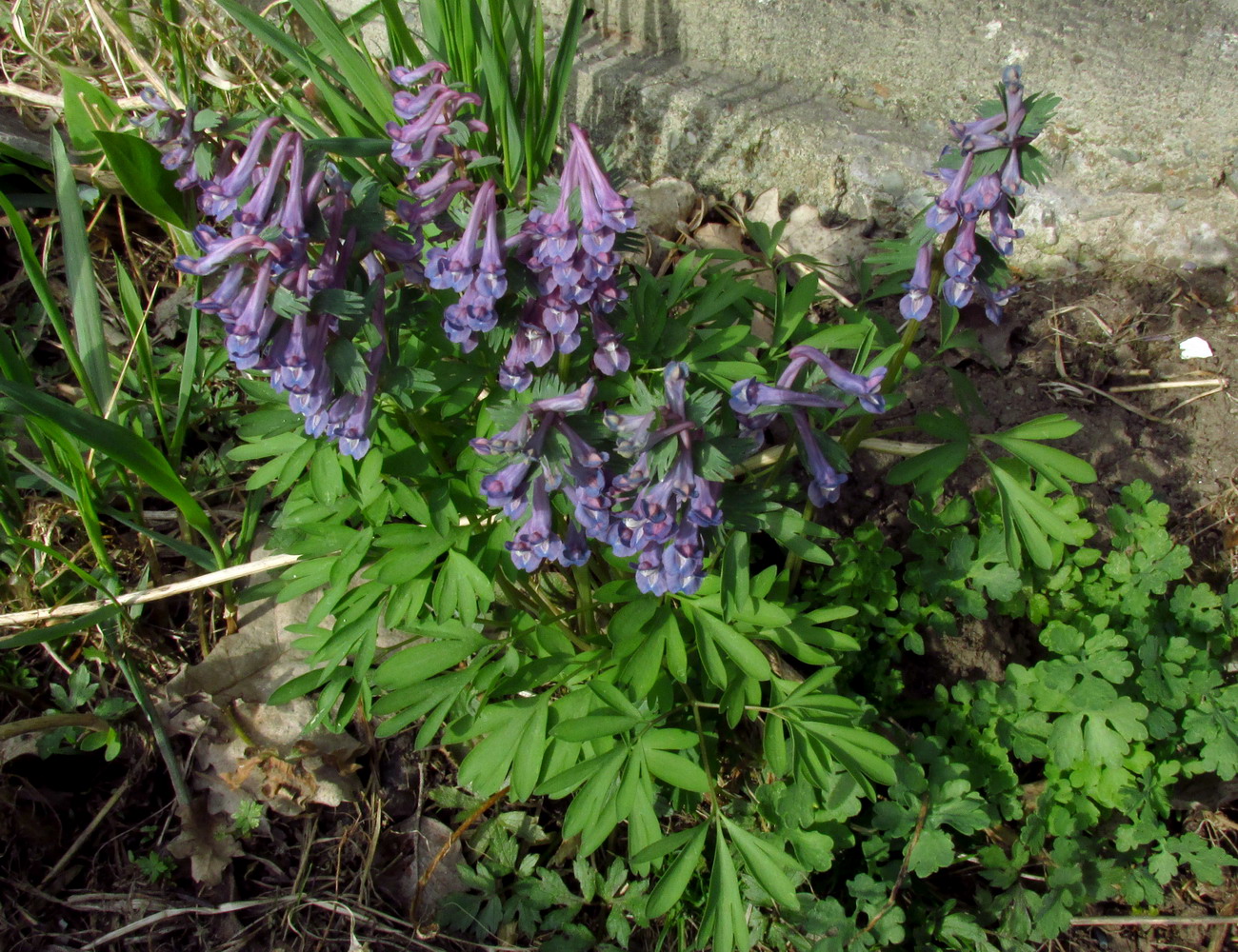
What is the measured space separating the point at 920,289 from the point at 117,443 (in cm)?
209

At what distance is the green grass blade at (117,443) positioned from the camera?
219 cm

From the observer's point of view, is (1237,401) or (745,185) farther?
(745,185)

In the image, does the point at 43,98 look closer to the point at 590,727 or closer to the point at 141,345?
the point at 141,345

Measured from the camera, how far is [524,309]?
189cm

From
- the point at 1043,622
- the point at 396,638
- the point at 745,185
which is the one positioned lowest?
the point at 1043,622

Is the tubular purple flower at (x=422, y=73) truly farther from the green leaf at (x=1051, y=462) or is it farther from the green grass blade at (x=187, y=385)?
the green leaf at (x=1051, y=462)

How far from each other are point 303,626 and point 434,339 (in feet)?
2.86

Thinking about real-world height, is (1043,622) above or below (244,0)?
below

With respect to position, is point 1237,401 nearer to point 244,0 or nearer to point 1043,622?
point 1043,622

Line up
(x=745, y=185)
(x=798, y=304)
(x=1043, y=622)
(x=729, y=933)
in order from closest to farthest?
(x=729, y=933) < (x=798, y=304) < (x=1043, y=622) < (x=745, y=185)

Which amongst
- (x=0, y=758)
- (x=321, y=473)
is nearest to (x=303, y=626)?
(x=321, y=473)

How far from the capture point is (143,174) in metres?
2.55

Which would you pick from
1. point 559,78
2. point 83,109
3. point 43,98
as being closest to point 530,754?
point 559,78

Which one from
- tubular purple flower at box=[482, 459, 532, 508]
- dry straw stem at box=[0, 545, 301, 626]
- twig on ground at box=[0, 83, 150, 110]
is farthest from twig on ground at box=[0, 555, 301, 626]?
twig on ground at box=[0, 83, 150, 110]
